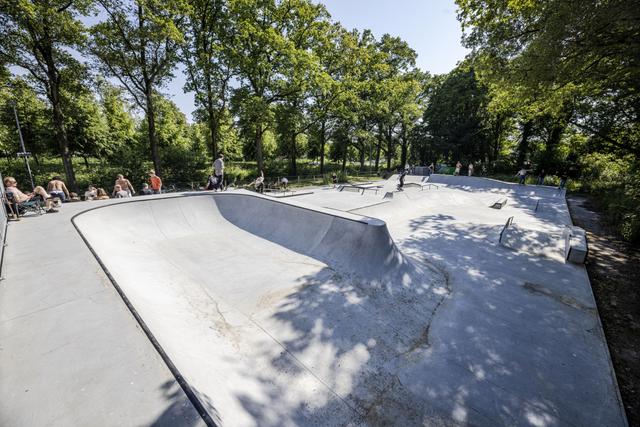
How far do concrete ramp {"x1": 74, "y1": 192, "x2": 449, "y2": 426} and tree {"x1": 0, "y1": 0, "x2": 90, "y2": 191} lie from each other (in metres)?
11.1

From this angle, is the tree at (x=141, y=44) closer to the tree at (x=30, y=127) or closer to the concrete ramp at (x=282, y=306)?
the tree at (x=30, y=127)

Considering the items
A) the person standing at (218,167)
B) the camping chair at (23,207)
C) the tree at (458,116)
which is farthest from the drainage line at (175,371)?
the tree at (458,116)

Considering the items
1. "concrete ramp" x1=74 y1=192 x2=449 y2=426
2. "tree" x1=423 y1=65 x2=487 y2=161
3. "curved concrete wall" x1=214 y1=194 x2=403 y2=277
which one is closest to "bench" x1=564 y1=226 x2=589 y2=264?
"concrete ramp" x1=74 y1=192 x2=449 y2=426

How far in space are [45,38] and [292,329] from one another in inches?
717

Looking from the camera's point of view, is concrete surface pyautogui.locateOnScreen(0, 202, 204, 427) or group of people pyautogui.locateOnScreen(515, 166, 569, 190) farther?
group of people pyautogui.locateOnScreen(515, 166, 569, 190)

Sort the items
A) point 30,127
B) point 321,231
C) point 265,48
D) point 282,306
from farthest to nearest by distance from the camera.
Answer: point 30,127 < point 265,48 < point 321,231 < point 282,306

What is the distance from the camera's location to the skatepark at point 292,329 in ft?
6.83

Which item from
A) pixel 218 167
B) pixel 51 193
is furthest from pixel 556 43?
pixel 51 193

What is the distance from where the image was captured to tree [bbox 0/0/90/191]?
1117 cm

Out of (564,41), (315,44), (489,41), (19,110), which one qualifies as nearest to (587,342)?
(564,41)

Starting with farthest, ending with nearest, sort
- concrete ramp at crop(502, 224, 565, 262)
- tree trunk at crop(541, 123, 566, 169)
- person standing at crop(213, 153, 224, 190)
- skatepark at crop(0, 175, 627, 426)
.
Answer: tree trunk at crop(541, 123, 566, 169) → person standing at crop(213, 153, 224, 190) → concrete ramp at crop(502, 224, 565, 262) → skatepark at crop(0, 175, 627, 426)

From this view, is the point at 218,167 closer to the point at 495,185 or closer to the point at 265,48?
the point at 265,48

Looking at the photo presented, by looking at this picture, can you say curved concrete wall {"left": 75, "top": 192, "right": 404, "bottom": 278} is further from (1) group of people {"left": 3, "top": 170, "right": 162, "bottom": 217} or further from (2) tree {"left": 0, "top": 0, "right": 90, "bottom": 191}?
(2) tree {"left": 0, "top": 0, "right": 90, "bottom": 191}

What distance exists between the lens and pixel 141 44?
46.8 feet
